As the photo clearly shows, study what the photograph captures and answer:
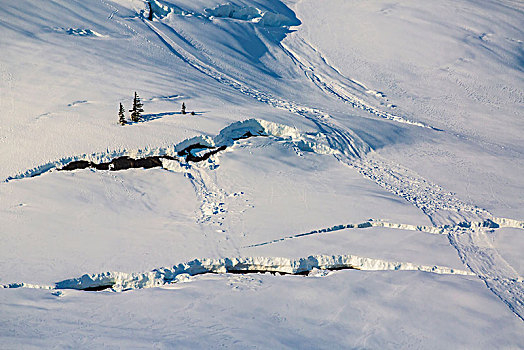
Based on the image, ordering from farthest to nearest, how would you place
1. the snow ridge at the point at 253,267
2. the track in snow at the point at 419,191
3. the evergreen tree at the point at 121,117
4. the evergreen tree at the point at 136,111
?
the evergreen tree at the point at 136,111 → the evergreen tree at the point at 121,117 → the track in snow at the point at 419,191 → the snow ridge at the point at 253,267

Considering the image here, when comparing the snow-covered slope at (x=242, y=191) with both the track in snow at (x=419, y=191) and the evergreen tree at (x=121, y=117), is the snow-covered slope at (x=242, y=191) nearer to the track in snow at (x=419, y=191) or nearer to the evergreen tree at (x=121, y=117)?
the track in snow at (x=419, y=191)

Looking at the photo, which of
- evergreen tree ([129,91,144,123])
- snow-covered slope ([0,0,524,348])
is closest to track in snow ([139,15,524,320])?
snow-covered slope ([0,0,524,348])

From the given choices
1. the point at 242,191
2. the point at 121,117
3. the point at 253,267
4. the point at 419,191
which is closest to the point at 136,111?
the point at 121,117

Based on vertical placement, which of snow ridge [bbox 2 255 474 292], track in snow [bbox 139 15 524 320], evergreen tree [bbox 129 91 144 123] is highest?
evergreen tree [bbox 129 91 144 123]

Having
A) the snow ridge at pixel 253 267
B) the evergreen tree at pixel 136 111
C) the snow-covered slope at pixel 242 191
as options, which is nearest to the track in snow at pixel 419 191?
the snow-covered slope at pixel 242 191

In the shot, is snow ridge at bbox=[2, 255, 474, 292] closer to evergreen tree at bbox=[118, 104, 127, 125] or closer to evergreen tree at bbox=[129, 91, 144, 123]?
evergreen tree at bbox=[118, 104, 127, 125]

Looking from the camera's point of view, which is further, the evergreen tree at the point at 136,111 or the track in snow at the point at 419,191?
the evergreen tree at the point at 136,111

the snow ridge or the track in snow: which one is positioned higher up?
the track in snow

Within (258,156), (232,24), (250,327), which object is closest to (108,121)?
(258,156)
